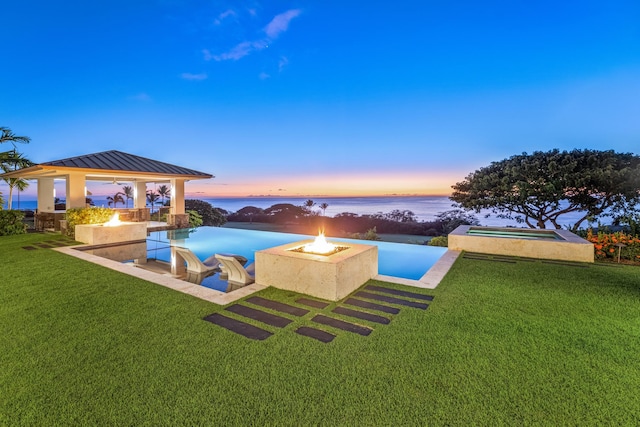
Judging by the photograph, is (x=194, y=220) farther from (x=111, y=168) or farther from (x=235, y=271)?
(x=235, y=271)

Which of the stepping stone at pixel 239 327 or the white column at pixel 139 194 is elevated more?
the white column at pixel 139 194

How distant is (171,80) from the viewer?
1342 cm

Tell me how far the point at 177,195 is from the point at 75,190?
13.4ft

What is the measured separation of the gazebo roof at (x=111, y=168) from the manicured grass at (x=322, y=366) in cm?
864

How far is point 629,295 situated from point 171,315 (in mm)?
6703

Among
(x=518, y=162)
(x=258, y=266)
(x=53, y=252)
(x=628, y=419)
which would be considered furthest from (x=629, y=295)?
(x=53, y=252)

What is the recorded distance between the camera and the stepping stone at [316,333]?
3123 millimetres

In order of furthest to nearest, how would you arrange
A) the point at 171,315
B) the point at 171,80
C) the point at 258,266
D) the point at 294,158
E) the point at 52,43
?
the point at 294,158
the point at 171,80
the point at 52,43
the point at 258,266
the point at 171,315

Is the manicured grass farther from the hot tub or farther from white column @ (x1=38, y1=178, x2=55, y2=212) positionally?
white column @ (x1=38, y1=178, x2=55, y2=212)

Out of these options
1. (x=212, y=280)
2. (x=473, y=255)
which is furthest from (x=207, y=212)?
(x=473, y=255)

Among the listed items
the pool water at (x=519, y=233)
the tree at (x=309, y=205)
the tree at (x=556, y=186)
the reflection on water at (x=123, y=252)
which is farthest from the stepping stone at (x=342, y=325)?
the tree at (x=309, y=205)

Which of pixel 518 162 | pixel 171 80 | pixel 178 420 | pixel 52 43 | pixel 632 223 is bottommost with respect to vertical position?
pixel 178 420

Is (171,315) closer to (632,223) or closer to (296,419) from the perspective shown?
(296,419)

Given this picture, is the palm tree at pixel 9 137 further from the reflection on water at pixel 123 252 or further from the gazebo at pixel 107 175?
the reflection on water at pixel 123 252
